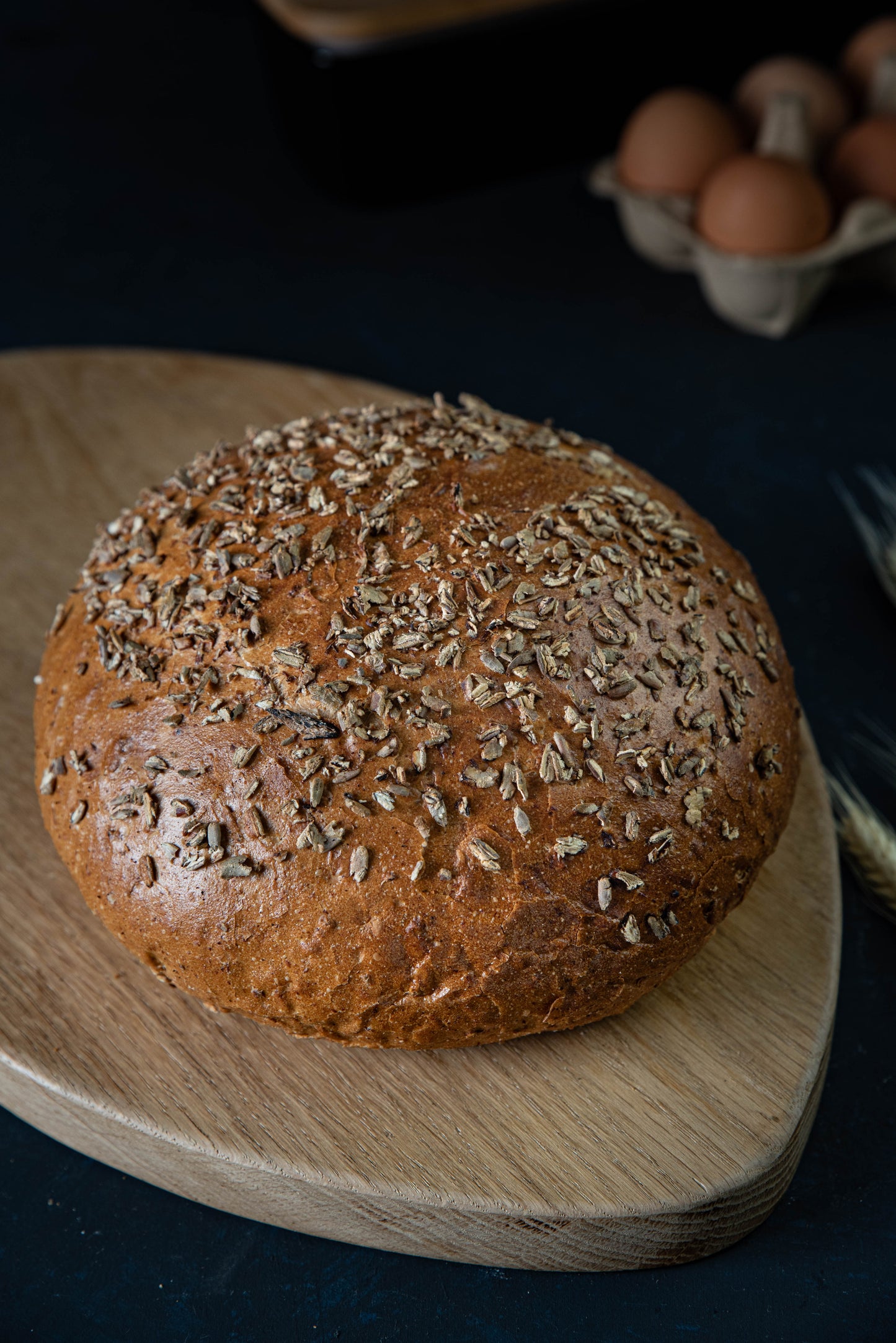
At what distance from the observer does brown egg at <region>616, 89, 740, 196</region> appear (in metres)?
3.30

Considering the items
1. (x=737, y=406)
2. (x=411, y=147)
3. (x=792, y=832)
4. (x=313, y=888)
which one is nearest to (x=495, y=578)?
(x=313, y=888)

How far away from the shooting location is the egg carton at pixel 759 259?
3.14 m

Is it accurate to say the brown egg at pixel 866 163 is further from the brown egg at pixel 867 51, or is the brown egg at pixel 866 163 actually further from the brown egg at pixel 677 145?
the brown egg at pixel 867 51

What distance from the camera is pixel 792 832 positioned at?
2.12 m

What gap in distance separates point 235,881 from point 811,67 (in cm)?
299

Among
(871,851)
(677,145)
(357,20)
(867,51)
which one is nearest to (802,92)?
(867,51)

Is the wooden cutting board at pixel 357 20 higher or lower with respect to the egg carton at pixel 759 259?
higher

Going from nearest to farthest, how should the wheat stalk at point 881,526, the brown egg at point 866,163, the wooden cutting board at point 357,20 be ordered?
the wheat stalk at point 881,526 → the brown egg at point 866,163 → the wooden cutting board at point 357,20

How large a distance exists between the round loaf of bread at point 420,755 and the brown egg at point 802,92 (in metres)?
2.13

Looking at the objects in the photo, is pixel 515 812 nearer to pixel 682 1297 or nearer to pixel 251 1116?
pixel 251 1116

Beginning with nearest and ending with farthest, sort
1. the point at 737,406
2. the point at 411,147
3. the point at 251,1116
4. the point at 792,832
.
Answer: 1. the point at 251,1116
2. the point at 792,832
3. the point at 737,406
4. the point at 411,147

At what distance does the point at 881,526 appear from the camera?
302cm

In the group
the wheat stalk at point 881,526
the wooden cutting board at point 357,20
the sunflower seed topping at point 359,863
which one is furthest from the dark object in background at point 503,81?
the sunflower seed topping at point 359,863

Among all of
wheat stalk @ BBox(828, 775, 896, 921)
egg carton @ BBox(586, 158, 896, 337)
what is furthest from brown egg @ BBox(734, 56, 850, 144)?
wheat stalk @ BBox(828, 775, 896, 921)
